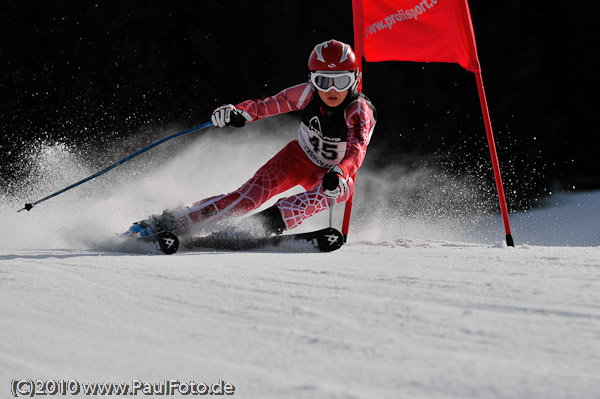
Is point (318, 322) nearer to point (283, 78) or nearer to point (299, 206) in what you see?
point (299, 206)

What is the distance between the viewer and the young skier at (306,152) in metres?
3.44

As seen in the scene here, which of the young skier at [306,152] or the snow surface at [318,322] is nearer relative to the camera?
the snow surface at [318,322]

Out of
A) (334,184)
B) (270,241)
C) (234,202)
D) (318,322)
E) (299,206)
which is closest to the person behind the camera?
(318,322)

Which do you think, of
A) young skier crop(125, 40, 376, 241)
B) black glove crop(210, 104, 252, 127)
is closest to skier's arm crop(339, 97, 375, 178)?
young skier crop(125, 40, 376, 241)

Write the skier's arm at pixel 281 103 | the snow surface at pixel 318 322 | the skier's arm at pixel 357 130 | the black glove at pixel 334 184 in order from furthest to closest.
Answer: the skier's arm at pixel 281 103
the skier's arm at pixel 357 130
the black glove at pixel 334 184
the snow surface at pixel 318 322

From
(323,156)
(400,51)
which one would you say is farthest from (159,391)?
(400,51)

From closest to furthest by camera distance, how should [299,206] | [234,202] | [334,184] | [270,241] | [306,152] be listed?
[334,184], [270,241], [299,206], [234,202], [306,152]

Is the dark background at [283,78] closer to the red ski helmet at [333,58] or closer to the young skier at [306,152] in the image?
the young skier at [306,152]

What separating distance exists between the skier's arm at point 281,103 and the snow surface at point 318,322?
1126 millimetres

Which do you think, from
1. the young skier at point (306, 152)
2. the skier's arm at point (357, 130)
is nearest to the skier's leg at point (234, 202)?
the young skier at point (306, 152)

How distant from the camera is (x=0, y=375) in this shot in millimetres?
1326

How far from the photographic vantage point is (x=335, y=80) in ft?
11.5

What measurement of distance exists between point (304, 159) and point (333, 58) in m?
0.57

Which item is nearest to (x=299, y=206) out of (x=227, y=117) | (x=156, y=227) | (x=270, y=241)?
(x=270, y=241)
